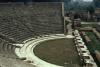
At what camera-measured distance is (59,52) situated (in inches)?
854

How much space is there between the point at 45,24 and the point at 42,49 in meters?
8.86

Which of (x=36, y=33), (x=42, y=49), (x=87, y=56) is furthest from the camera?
(x=36, y=33)

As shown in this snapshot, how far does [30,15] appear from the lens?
31438 mm

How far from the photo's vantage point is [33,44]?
24.8 m

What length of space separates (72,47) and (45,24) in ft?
29.0

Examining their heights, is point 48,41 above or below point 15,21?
below

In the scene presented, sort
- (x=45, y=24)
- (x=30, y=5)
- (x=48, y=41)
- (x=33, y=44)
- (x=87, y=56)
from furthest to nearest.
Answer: (x=30, y=5)
(x=45, y=24)
(x=48, y=41)
(x=33, y=44)
(x=87, y=56)

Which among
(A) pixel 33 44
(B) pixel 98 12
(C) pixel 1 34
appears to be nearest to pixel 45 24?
(A) pixel 33 44

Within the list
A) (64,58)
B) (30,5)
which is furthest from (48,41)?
(30,5)

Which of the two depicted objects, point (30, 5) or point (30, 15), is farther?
point (30, 5)

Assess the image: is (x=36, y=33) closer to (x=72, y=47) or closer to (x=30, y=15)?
(x=30, y=15)

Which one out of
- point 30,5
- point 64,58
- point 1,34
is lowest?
point 64,58

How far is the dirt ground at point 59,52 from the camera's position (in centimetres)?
1883

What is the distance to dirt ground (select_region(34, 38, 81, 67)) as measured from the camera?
18.8 metres
